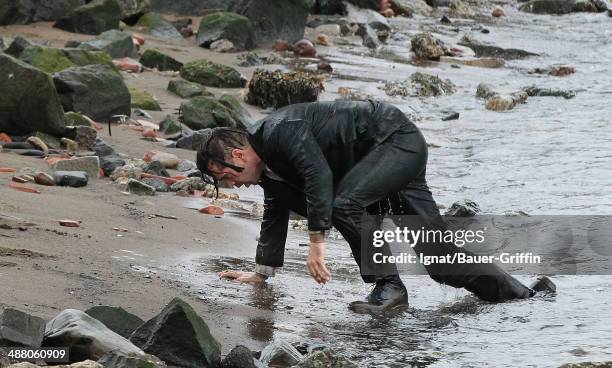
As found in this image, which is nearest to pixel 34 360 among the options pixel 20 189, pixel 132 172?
pixel 20 189

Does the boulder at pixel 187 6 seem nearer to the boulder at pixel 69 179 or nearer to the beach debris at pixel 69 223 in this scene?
the boulder at pixel 69 179

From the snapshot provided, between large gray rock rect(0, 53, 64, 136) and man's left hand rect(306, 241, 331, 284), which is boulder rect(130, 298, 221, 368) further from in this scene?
large gray rock rect(0, 53, 64, 136)

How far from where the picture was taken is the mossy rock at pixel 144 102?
466 inches

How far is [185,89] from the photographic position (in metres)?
13.0

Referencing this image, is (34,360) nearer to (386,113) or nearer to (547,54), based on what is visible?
(386,113)

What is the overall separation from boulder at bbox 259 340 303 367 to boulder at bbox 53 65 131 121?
20.3 ft

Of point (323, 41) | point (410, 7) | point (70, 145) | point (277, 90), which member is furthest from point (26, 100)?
point (410, 7)

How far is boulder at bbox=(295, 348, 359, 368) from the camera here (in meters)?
4.89

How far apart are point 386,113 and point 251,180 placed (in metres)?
0.84

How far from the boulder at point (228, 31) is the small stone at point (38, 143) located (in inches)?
341

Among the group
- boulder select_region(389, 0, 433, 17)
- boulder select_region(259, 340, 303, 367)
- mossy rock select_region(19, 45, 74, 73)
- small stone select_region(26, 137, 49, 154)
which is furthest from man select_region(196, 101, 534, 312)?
boulder select_region(389, 0, 433, 17)

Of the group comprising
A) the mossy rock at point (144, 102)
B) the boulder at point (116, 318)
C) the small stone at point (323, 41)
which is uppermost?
the boulder at point (116, 318)

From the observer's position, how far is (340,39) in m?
20.3

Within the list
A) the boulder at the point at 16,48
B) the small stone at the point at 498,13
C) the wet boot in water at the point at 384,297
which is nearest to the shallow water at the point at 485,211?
the wet boot in water at the point at 384,297
